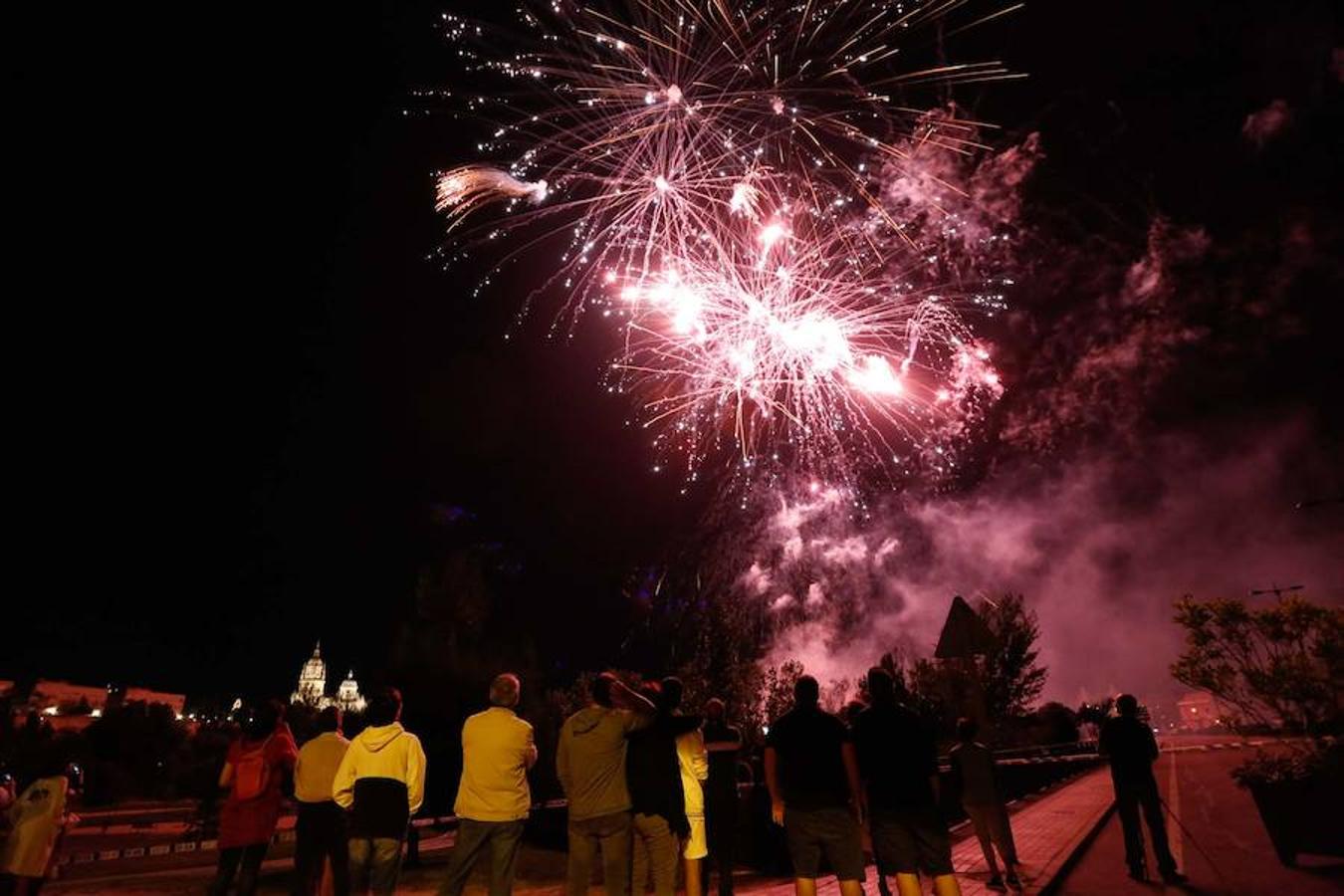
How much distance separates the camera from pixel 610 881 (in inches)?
191

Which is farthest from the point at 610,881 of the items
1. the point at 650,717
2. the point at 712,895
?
the point at 712,895

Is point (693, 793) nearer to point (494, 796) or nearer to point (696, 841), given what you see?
point (696, 841)

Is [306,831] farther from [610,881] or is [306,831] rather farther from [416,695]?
[416,695]

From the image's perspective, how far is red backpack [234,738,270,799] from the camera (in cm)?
567

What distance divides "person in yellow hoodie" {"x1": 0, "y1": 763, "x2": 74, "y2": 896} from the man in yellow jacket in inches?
118

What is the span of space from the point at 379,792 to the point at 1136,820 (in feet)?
22.6

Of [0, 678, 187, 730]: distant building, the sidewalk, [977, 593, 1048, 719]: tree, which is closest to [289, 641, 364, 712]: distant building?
[0, 678, 187, 730]: distant building

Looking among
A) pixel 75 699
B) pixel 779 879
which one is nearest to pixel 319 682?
pixel 75 699

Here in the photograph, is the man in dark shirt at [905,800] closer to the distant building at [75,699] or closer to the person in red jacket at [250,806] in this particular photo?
the person in red jacket at [250,806]

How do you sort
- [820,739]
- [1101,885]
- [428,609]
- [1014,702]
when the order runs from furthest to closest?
[1014,702], [428,609], [1101,885], [820,739]

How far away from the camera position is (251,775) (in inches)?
225

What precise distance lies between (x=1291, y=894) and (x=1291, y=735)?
3.67 metres

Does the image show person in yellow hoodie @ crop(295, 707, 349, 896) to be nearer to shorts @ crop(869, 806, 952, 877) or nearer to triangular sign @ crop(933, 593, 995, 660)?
shorts @ crop(869, 806, 952, 877)

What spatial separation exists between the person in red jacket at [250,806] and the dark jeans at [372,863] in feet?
3.14
